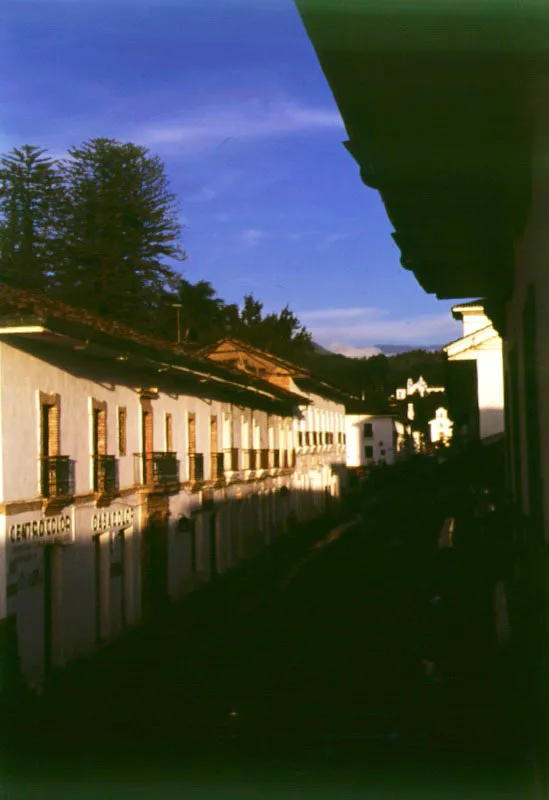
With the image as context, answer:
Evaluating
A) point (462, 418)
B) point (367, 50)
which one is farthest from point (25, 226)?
point (367, 50)

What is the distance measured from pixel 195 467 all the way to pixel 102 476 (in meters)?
7.37

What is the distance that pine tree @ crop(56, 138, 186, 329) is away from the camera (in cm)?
4303

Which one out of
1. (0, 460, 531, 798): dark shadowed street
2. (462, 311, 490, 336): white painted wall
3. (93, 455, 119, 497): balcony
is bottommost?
(0, 460, 531, 798): dark shadowed street

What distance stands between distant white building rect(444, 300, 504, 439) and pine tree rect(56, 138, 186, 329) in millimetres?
32685

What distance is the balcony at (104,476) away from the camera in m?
18.3

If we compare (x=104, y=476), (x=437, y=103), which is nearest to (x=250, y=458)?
(x=104, y=476)

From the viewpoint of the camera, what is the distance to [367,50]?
108 inches

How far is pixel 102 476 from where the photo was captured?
18.4 meters

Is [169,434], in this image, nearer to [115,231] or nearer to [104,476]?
[104,476]

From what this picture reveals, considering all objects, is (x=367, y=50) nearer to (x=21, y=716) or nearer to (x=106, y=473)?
(x=21, y=716)

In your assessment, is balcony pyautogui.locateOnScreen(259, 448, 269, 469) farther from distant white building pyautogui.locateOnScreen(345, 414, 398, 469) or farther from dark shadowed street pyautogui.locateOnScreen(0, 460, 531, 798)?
distant white building pyautogui.locateOnScreen(345, 414, 398, 469)

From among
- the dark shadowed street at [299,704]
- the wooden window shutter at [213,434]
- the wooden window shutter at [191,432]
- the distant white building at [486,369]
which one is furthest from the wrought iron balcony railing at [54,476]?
the wooden window shutter at [213,434]

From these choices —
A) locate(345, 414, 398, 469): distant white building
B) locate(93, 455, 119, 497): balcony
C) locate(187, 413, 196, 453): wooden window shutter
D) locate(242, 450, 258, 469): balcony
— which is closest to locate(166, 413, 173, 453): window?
locate(187, 413, 196, 453): wooden window shutter

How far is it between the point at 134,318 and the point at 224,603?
77.5ft
